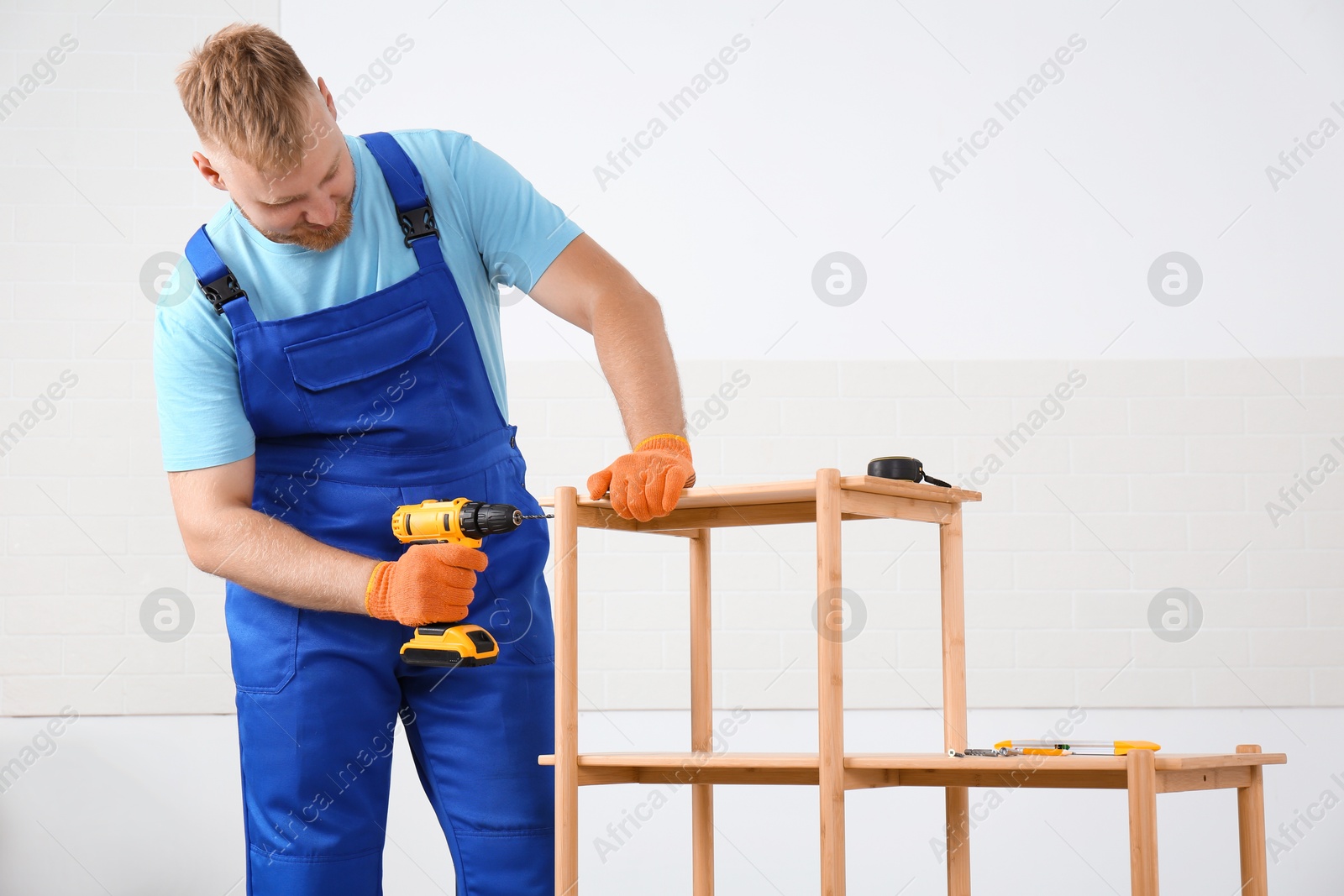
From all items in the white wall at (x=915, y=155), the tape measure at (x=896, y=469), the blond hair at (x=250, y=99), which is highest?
the white wall at (x=915, y=155)

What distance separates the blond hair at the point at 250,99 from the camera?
1.61 m

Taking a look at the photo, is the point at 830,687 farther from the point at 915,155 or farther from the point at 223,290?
the point at 915,155

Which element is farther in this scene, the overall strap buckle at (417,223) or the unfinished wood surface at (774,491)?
the overall strap buckle at (417,223)

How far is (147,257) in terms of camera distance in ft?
10.9

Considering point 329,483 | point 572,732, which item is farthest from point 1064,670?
point 329,483

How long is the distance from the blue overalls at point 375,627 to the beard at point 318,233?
0.08 metres

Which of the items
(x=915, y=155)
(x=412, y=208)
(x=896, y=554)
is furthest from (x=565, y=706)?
(x=915, y=155)

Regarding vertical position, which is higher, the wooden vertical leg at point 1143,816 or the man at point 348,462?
the man at point 348,462

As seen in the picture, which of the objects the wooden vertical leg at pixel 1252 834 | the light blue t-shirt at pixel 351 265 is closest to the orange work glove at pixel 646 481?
the light blue t-shirt at pixel 351 265

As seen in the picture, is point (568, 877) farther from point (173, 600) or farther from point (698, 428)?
point (173, 600)

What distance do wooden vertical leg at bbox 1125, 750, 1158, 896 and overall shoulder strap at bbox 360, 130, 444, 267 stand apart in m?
1.22

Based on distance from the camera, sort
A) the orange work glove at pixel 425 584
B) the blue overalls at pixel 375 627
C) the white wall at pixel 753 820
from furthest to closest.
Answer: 1. the white wall at pixel 753 820
2. the blue overalls at pixel 375 627
3. the orange work glove at pixel 425 584

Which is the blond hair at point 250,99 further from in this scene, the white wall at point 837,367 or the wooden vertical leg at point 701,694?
the white wall at point 837,367

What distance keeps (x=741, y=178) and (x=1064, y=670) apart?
5.32 feet
